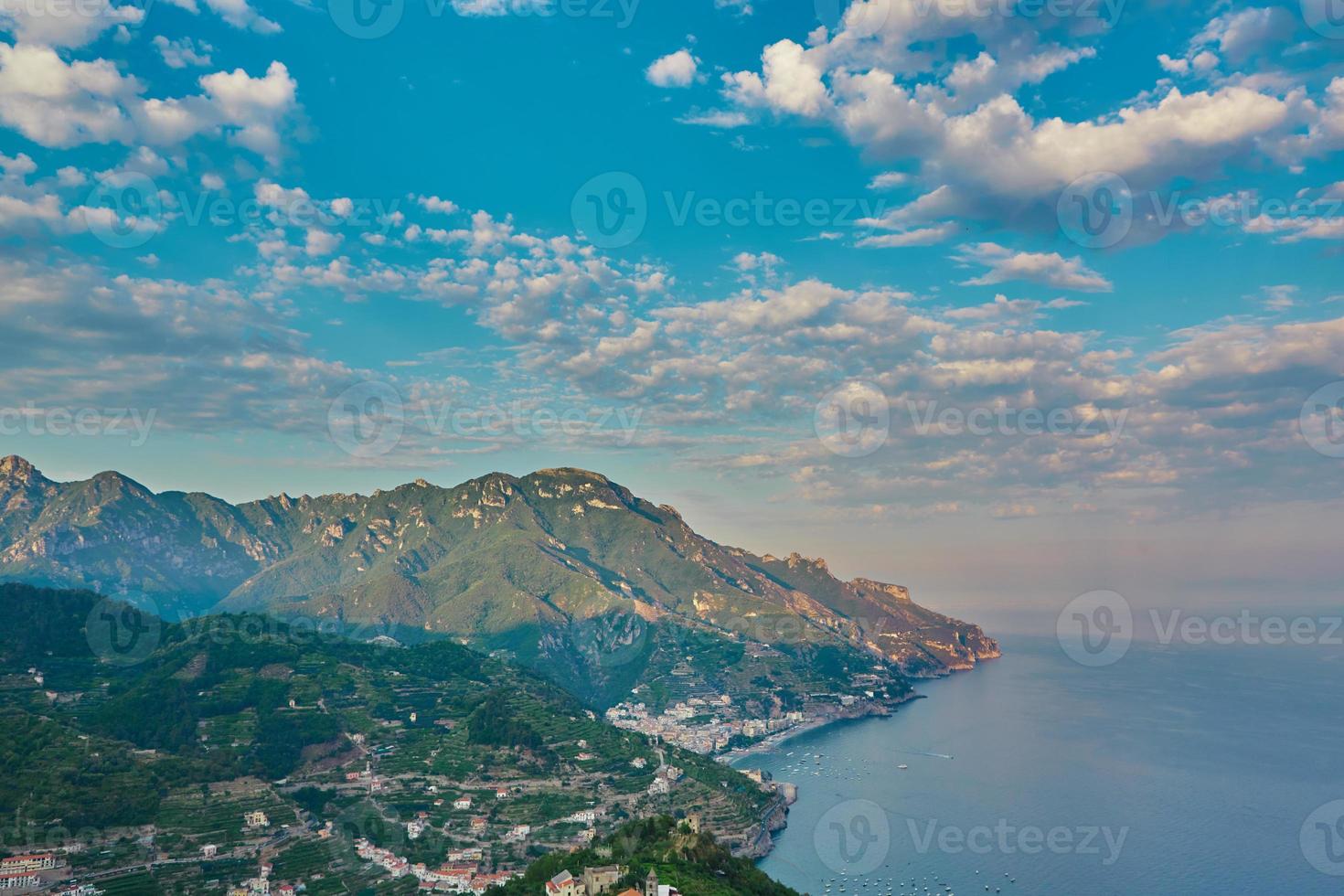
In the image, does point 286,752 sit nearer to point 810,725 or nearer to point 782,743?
point 782,743

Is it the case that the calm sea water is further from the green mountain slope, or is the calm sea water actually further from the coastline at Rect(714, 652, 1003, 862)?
the green mountain slope

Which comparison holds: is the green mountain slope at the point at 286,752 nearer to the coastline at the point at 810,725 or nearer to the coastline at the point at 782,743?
the coastline at the point at 782,743

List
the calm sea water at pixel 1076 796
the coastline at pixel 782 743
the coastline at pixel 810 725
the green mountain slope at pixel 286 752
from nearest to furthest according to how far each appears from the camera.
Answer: the green mountain slope at pixel 286 752
the calm sea water at pixel 1076 796
the coastline at pixel 782 743
the coastline at pixel 810 725

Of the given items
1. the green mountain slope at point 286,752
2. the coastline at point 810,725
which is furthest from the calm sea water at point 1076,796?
A: the green mountain slope at point 286,752

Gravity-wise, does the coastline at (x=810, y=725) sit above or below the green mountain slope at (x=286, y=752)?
below

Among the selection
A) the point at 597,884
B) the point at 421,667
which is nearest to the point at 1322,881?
the point at 597,884

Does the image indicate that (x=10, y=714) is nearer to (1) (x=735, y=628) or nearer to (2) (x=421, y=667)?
(2) (x=421, y=667)

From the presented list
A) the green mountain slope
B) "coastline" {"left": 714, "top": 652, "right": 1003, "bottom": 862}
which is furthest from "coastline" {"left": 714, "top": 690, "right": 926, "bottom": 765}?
the green mountain slope

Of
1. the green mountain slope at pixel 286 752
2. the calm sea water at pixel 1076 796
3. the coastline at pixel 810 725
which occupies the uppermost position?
A: the green mountain slope at pixel 286 752

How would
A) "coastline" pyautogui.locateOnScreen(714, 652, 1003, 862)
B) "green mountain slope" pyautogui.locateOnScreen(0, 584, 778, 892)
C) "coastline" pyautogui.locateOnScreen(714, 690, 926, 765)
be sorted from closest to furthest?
"green mountain slope" pyautogui.locateOnScreen(0, 584, 778, 892) < "coastline" pyautogui.locateOnScreen(714, 652, 1003, 862) < "coastline" pyautogui.locateOnScreen(714, 690, 926, 765)
